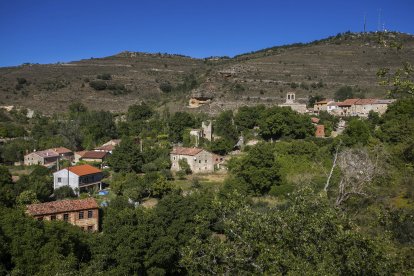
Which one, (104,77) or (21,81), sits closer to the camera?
(21,81)

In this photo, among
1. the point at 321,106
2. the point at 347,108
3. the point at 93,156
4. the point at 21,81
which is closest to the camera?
the point at 93,156

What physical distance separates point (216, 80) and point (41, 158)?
34.9m

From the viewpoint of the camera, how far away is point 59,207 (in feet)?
85.0

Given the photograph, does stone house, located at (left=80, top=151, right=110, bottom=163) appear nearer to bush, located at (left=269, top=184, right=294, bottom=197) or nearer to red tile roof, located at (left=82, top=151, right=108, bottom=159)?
red tile roof, located at (left=82, top=151, right=108, bottom=159)

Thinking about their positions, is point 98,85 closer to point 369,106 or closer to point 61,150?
point 61,150

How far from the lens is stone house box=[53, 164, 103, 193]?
35312mm

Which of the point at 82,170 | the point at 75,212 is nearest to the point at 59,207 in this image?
the point at 75,212

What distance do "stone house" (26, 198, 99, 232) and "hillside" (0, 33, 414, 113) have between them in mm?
36073

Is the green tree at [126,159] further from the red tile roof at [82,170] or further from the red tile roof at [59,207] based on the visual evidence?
the red tile roof at [59,207]

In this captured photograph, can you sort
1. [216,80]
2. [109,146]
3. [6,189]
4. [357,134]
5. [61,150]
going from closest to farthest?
[6,189] < [357,134] < [61,150] < [109,146] < [216,80]

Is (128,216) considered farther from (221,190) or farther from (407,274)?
(407,274)

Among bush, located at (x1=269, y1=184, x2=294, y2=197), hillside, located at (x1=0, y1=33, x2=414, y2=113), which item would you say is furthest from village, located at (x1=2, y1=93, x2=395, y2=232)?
hillside, located at (x1=0, y1=33, x2=414, y2=113)

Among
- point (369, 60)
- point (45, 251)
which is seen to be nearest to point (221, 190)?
point (45, 251)

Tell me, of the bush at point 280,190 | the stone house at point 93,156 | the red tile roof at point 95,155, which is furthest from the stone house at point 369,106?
the red tile roof at point 95,155
